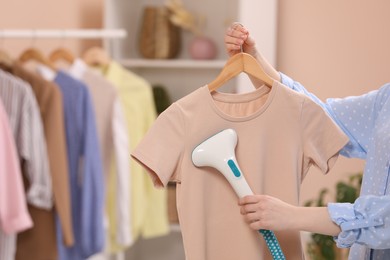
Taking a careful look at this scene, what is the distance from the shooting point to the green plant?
2.57 m

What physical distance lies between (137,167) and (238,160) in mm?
1977

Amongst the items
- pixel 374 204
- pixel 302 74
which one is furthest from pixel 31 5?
pixel 374 204

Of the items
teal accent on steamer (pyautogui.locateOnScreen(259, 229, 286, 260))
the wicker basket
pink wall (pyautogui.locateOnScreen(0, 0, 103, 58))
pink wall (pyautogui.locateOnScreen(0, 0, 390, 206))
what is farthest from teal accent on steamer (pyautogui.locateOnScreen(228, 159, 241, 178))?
the wicker basket

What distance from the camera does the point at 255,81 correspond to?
1.36 m

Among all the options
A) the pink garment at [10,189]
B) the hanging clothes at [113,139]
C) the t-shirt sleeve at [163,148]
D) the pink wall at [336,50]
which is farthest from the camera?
the hanging clothes at [113,139]

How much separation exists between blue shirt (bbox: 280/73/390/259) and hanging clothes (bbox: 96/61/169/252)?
1.85 metres

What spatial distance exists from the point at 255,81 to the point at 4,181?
1355mm

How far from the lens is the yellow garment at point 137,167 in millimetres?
3199

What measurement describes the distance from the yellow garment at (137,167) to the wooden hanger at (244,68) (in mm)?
1865

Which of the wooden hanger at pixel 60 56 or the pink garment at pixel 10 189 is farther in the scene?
the wooden hanger at pixel 60 56

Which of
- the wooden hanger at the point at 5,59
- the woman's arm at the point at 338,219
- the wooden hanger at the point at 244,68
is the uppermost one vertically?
the wooden hanger at the point at 244,68

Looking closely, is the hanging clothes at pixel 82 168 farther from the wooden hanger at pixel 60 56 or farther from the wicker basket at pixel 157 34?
the wicker basket at pixel 157 34

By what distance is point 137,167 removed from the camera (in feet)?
10.6

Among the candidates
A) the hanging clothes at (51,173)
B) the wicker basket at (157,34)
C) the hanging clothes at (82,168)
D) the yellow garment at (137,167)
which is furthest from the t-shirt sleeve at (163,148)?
the wicker basket at (157,34)
